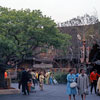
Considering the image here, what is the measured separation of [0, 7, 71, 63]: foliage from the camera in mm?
25906

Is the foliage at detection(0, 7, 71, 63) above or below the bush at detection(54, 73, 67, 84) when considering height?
above

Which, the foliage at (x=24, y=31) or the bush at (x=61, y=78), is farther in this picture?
the bush at (x=61, y=78)

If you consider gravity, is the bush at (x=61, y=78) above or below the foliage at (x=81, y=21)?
below

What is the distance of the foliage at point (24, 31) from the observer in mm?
25906

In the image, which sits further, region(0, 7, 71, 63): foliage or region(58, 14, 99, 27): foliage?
region(58, 14, 99, 27): foliage

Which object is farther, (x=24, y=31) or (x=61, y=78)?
(x=61, y=78)

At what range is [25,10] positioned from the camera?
2794 cm

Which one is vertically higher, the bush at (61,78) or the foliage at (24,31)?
the foliage at (24,31)

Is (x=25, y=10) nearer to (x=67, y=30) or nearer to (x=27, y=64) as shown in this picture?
(x=67, y=30)

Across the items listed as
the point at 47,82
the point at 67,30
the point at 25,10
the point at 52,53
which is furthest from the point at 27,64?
the point at 25,10

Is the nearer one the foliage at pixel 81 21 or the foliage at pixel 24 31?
the foliage at pixel 24 31

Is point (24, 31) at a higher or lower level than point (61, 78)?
higher

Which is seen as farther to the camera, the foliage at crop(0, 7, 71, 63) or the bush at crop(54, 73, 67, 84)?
the bush at crop(54, 73, 67, 84)

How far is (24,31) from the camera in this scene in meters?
26.6
